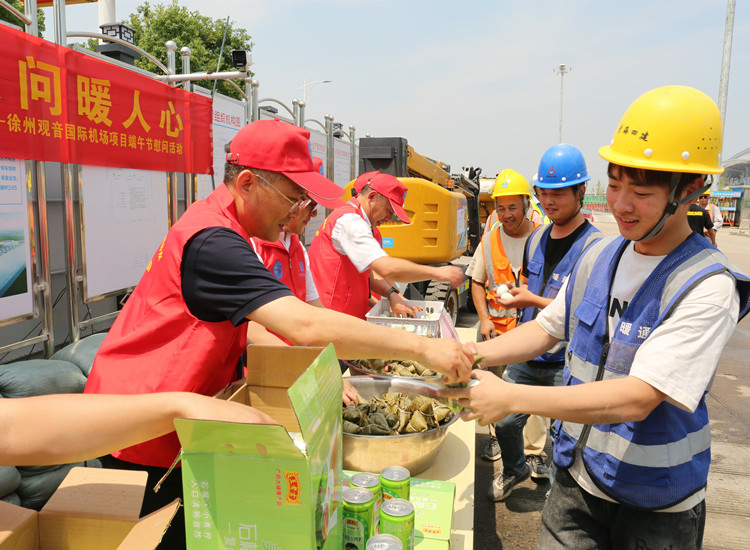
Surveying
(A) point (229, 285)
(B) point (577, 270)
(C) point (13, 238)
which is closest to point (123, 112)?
(C) point (13, 238)

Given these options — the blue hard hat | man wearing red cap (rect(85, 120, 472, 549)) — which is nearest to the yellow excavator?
the blue hard hat

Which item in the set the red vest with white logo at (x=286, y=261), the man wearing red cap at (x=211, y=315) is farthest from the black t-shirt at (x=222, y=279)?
the red vest with white logo at (x=286, y=261)

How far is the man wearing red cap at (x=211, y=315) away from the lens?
1536 millimetres

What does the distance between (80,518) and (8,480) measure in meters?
2.15

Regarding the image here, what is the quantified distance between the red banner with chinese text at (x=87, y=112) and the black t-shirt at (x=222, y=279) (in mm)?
2554

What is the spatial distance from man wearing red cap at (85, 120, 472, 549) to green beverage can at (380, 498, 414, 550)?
1.79 ft

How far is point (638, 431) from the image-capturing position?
5.34 feet

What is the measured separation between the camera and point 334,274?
3.64m

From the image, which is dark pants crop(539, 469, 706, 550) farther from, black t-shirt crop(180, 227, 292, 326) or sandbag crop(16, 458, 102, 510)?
sandbag crop(16, 458, 102, 510)

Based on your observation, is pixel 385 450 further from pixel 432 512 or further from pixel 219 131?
pixel 219 131

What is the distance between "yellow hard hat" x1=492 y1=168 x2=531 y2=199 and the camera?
4.40m

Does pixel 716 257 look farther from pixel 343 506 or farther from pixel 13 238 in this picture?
pixel 13 238

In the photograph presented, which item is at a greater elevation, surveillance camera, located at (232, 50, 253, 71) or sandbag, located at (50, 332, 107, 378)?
surveillance camera, located at (232, 50, 253, 71)

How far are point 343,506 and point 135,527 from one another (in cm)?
48
